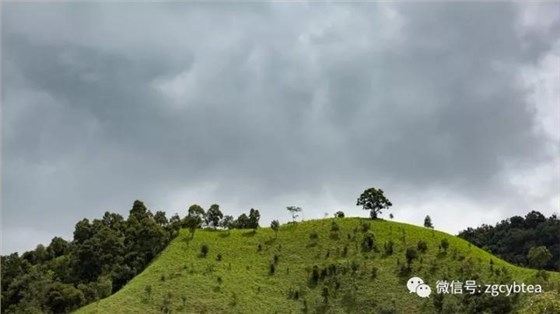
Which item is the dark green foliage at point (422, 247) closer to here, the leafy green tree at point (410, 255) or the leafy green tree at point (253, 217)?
the leafy green tree at point (410, 255)

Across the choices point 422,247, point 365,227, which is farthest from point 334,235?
point 422,247

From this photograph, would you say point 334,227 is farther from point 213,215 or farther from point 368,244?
point 213,215

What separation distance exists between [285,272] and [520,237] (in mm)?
62786

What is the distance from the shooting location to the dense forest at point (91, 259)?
74.9 metres

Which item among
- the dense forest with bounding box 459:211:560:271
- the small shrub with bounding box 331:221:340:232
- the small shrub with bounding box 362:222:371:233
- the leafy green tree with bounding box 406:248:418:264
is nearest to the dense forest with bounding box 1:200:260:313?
the small shrub with bounding box 331:221:340:232

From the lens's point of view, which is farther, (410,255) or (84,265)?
(84,265)

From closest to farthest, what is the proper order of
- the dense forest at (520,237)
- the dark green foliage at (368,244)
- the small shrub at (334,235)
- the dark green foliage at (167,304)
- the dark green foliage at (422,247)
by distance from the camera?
the dark green foliage at (167,304) < the dark green foliage at (422,247) < the dark green foliage at (368,244) < the small shrub at (334,235) < the dense forest at (520,237)

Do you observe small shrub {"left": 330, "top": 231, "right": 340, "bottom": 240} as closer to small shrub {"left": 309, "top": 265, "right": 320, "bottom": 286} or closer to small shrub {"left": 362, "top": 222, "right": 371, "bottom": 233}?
small shrub {"left": 362, "top": 222, "right": 371, "bottom": 233}

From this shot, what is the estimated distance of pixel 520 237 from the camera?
407 ft

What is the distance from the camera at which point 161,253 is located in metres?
86.4

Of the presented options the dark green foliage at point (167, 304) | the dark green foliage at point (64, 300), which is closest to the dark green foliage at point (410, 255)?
the dark green foliage at point (167, 304)

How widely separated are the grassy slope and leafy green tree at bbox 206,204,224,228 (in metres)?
4.74

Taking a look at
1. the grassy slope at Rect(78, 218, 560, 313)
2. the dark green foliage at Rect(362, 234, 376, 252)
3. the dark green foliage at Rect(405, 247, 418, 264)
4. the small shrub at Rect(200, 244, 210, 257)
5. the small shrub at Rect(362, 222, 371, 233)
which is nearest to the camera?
the grassy slope at Rect(78, 218, 560, 313)

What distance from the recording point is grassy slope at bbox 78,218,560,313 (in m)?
72.3
